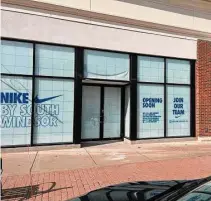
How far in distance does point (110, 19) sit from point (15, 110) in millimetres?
5012

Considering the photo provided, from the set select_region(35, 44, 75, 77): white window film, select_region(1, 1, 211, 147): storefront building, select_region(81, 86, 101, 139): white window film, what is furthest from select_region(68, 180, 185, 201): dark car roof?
select_region(81, 86, 101, 139): white window film

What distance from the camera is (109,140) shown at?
42.8 feet

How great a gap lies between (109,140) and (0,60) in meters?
5.54

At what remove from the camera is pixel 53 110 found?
11.1 meters

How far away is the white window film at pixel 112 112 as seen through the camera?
1298 centimetres

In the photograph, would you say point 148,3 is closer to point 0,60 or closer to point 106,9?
point 106,9

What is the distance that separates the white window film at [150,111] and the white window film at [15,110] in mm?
4566

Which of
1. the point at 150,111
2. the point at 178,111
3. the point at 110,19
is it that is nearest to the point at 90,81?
the point at 110,19

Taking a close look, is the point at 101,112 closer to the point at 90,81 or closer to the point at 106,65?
the point at 90,81

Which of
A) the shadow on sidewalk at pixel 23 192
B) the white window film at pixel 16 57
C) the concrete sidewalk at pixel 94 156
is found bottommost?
the shadow on sidewalk at pixel 23 192

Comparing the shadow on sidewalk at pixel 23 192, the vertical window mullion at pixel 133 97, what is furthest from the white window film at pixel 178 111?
the shadow on sidewalk at pixel 23 192

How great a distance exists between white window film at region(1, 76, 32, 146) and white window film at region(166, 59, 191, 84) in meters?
6.13

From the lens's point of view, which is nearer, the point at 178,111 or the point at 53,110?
the point at 53,110

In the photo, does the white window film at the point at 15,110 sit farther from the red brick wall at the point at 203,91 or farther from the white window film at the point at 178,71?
the red brick wall at the point at 203,91
